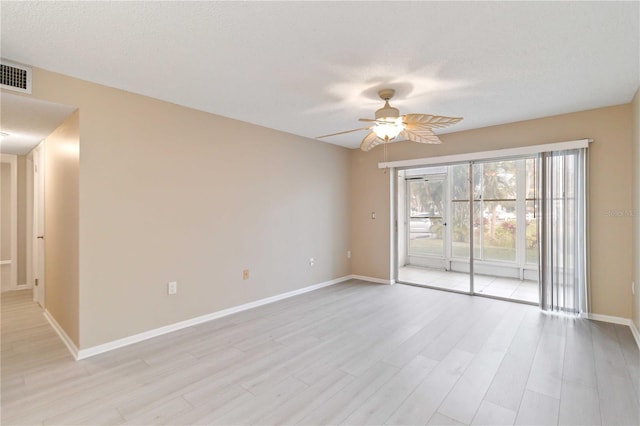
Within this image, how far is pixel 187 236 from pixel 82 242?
964 mm

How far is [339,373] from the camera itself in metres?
2.50

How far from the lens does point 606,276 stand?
362 cm

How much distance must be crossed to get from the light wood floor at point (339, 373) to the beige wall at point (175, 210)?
42 centimetres

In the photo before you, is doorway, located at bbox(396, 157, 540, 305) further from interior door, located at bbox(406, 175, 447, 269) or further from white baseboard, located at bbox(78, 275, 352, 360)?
white baseboard, located at bbox(78, 275, 352, 360)

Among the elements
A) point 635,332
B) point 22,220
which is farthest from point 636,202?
point 22,220

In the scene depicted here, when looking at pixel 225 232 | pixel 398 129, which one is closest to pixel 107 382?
pixel 225 232

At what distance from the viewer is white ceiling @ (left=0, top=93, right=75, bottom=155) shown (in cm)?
262

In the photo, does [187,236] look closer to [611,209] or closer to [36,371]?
[36,371]

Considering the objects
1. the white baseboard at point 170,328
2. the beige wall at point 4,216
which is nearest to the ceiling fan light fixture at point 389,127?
the white baseboard at point 170,328

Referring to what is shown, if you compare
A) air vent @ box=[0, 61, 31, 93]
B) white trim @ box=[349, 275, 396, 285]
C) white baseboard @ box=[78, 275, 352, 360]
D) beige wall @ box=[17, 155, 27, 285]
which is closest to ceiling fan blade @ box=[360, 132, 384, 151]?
white baseboard @ box=[78, 275, 352, 360]

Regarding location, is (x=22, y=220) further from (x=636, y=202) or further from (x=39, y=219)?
(x=636, y=202)

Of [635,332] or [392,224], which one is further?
[392,224]

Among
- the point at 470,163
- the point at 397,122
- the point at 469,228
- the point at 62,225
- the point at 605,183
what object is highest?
the point at 397,122

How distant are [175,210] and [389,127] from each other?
2.43m
